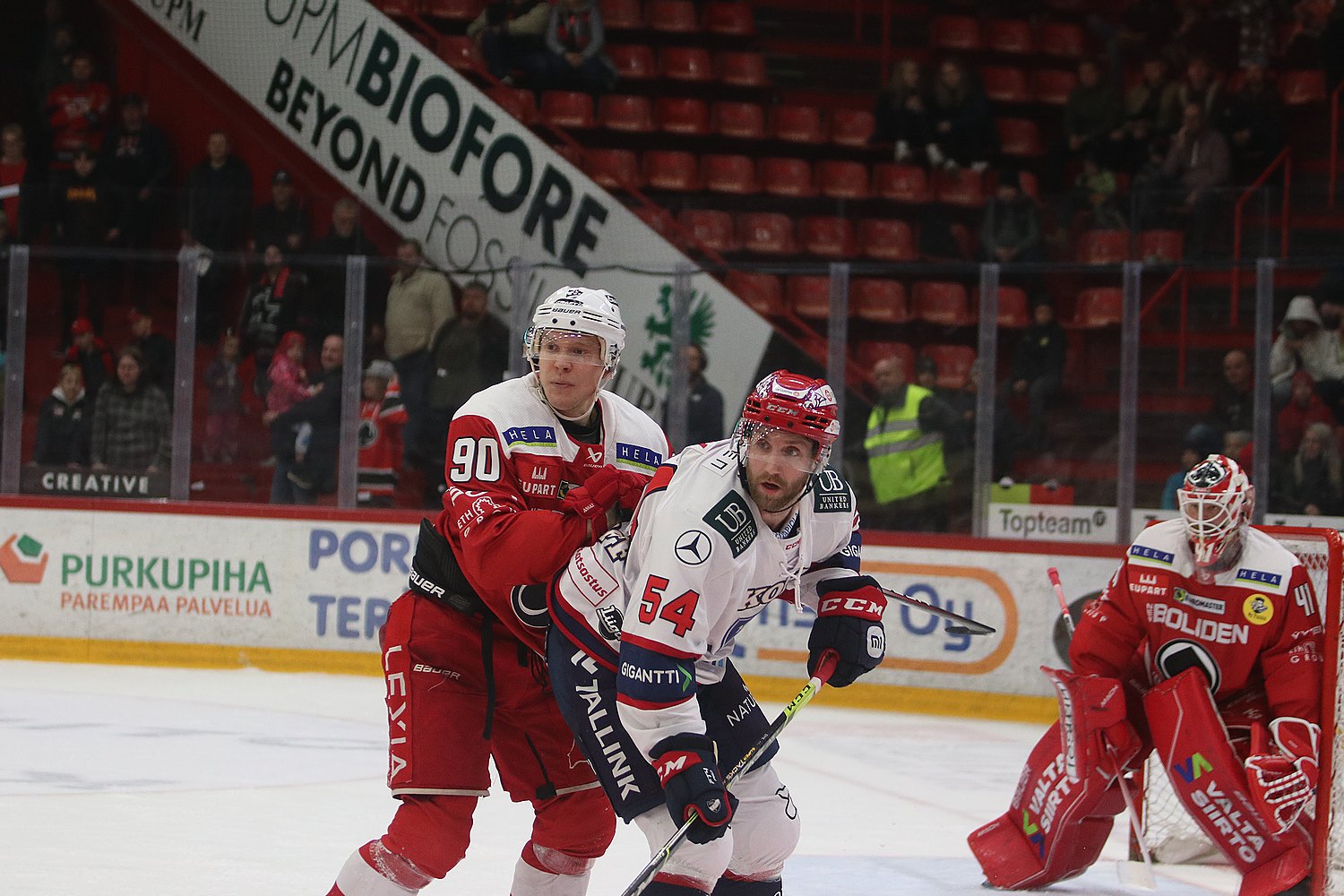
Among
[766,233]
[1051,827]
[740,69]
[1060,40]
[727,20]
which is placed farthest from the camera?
[1060,40]

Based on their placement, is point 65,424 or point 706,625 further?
point 65,424

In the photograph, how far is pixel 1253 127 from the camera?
33.3 ft

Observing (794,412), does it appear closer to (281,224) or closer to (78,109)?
(281,224)

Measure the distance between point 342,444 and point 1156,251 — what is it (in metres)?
3.89

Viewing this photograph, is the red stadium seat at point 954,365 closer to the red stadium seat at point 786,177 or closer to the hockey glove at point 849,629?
the red stadium seat at point 786,177

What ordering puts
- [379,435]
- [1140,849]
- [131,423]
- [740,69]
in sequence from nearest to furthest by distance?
1. [1140,849]
2. [379,435]
3. [131,423]
4. [740,69]

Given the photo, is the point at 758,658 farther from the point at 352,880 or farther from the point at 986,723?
the point at 352,880

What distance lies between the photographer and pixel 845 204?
349 inches

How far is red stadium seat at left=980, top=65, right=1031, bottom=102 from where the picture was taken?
11.8 metres

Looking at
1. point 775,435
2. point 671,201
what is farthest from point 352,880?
point 671,201

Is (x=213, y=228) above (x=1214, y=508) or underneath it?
above

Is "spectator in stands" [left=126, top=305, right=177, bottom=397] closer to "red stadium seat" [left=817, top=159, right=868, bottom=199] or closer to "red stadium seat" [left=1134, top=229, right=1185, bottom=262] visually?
"red stadium seat" [left=1134, top=229, right=1185, bottom=262]

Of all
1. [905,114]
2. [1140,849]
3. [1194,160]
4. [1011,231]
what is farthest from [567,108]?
[1140,849]

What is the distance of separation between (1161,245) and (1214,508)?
4.07m
